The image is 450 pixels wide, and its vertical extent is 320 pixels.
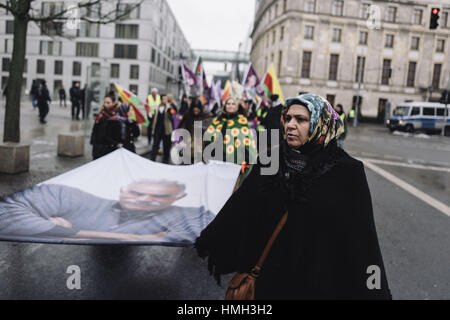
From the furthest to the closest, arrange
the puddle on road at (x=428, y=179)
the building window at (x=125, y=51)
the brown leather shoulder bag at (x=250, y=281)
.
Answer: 1. the building window at (x=125, y=51)
2. the puddle on road at (x=428, y=179)
3. the brown leather shoulder bag at (x=250, y=281)

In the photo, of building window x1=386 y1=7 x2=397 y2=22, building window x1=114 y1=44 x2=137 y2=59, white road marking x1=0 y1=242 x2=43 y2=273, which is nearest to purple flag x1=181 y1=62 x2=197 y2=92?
white road marking x1=0 y1=242 x2=43 y2=273

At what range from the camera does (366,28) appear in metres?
48.9

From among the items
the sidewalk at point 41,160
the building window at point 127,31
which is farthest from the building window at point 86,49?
the sidewalk at point 41,160

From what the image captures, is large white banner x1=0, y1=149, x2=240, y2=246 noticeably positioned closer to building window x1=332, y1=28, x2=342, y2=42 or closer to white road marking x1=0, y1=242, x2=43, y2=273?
white road marking x1=0, y1=242, x2=43, y2=273

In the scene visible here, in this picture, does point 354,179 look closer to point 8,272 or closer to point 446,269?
point 446,269

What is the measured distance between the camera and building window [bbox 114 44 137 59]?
59.4 metres

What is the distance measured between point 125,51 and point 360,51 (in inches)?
1298

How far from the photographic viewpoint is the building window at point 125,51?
195 ft

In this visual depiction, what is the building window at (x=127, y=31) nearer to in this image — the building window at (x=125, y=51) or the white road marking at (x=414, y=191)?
the building window at (x=125, y=51)

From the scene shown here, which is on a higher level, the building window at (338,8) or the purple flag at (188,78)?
the building window at (338,8)

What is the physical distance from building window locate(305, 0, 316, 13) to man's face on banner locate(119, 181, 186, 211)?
156 ft

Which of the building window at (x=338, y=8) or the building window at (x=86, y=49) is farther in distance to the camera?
the building window at (x=86, y=49)

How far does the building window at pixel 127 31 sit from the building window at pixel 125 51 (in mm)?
1305

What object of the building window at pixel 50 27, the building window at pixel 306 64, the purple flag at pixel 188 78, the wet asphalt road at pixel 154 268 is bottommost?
the wet asphalt road at pixel 154 268
